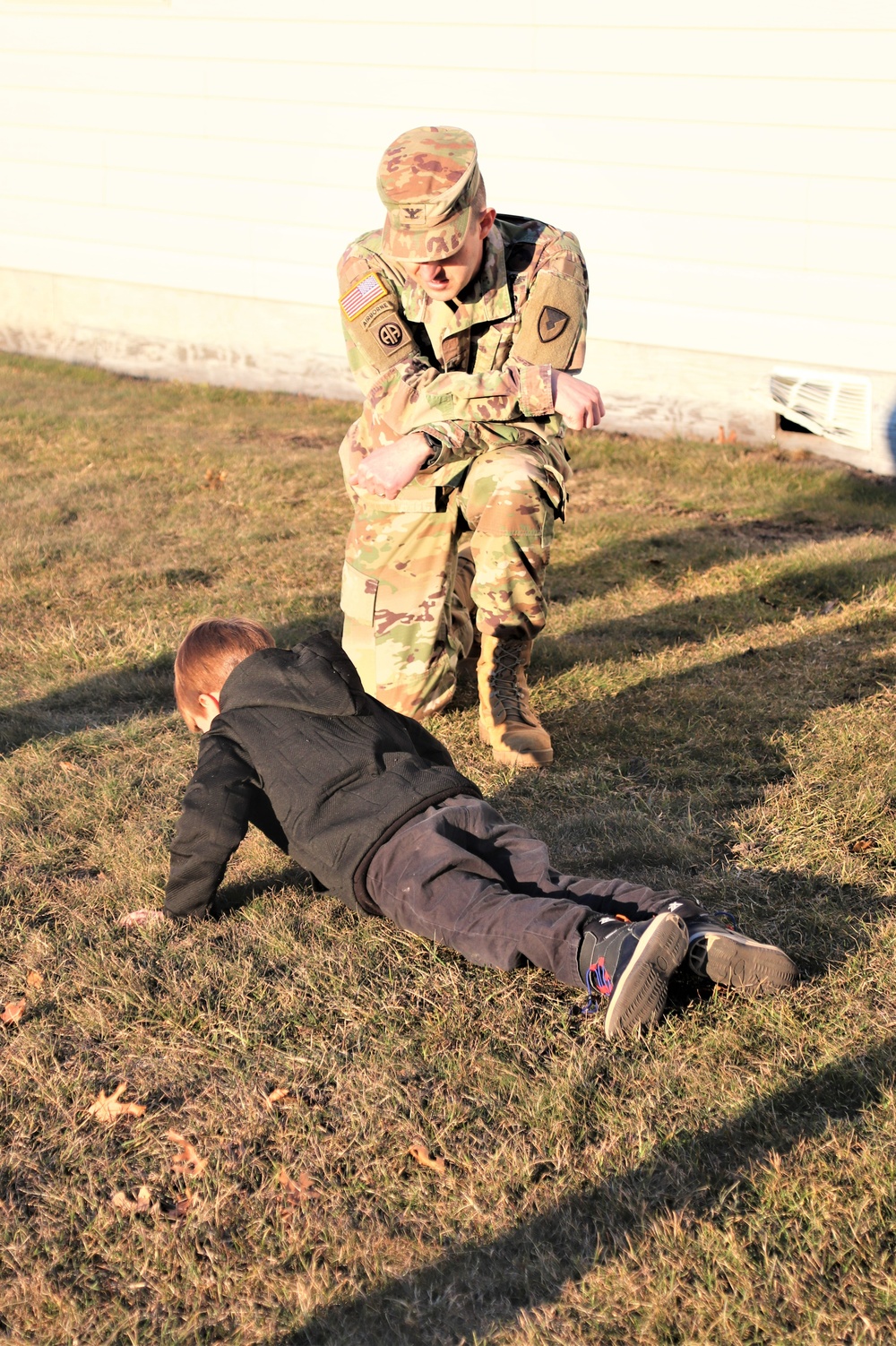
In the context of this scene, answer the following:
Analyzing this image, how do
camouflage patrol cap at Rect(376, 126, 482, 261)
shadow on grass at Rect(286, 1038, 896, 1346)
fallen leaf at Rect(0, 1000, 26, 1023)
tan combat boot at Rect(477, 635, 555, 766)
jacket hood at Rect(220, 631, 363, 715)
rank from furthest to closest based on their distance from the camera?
tan combat boot at Rect(477, 635, 555, 766) < camouflage patrol cap at Rect(376, 126, 482, 261) < jacket hood at Rect(220, 631, 363, 715) < fallen leaf at Rect(0, 1000, 26, 1023) < shadow on grass at Rect(286, 1038, 896, 1346)

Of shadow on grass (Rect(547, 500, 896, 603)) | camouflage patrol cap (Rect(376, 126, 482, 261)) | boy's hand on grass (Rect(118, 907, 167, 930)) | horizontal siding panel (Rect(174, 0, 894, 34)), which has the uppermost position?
horizontal siding panel (Rect(174, 0, 894, 34))

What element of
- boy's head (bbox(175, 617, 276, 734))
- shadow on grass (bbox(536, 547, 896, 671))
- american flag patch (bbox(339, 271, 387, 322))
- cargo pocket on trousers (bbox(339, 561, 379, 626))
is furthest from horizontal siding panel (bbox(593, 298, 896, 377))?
boy's head (bbox(175, 617, 276, 734))

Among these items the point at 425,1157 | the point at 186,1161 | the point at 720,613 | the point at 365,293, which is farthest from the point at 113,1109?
the point at 720,613

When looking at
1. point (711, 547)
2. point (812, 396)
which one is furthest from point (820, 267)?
point (711, 547)

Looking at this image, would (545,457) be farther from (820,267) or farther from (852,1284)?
(820,267)

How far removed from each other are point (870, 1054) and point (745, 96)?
623 centimetres

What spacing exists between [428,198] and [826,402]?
4204mm

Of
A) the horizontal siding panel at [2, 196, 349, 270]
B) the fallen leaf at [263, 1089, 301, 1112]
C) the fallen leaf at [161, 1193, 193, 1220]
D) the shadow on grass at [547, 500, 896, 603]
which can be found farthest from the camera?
the horizontal siding panel at [2, 196, 349, 270]

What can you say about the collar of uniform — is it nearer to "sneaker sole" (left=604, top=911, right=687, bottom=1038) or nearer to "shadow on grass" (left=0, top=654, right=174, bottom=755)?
"shadow on grass" (left=0, top=654, right=174, bottom=755)

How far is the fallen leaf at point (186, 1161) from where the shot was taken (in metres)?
2.27

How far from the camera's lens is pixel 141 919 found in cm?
305

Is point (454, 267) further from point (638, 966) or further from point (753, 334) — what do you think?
point (753, 334)

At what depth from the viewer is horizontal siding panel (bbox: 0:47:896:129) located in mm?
7027

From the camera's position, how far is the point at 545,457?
4207mm
